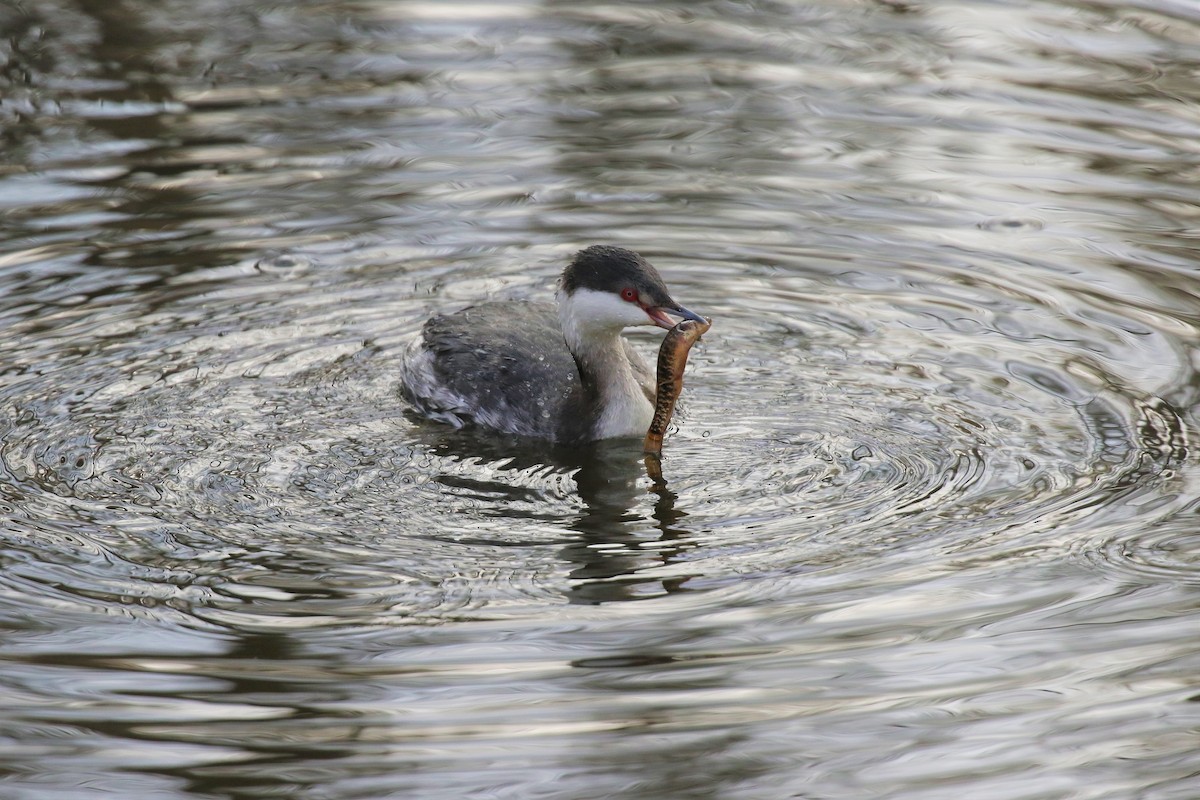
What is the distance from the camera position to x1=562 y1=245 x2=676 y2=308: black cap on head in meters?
7.82

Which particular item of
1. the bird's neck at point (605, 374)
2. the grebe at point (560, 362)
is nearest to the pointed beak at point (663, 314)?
the grebe at point (560, 362)

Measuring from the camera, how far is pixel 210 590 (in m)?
6.35

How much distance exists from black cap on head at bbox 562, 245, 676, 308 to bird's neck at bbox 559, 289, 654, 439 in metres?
0.15

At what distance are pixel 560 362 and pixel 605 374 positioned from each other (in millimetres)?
441

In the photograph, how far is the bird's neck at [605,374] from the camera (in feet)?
26.9

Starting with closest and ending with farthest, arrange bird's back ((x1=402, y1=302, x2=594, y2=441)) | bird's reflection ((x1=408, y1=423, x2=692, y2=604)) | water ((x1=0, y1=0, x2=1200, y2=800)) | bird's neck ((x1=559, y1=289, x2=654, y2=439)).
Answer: water ((x1=0, y1=0, x2=1200, y2=800)) < bird's reflection ((x1=408, y1=423, x2=692, y2=604)) < bird's neck ((x1=559, y1=289, x2=654, y2=439)) < bird's back ((x1=402, y1=302, x2=594, y2=441))

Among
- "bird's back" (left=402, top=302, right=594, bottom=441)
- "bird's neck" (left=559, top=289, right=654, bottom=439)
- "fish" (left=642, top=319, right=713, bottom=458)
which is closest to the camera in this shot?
"fish" (left=642, top=319, right=713, bottom=458)

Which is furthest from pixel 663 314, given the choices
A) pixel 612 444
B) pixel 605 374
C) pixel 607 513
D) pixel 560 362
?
pixel 607 513

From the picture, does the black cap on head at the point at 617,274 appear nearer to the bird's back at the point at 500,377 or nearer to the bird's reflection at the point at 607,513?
the bird's back at the point at 500,377

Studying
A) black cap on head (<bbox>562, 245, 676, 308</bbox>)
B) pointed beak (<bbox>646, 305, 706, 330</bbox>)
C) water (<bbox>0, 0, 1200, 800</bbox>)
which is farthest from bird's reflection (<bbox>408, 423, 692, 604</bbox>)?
black cap on head (<bbox>562, 245, 676, 308</bbox>)

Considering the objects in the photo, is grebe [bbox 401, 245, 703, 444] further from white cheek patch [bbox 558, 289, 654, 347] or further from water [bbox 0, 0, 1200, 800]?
water [bbox 0, 0, 1200, 800]

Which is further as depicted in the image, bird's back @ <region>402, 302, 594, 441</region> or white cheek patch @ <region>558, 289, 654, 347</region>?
bird's back @ <region>402, 302, 594, 441</region>

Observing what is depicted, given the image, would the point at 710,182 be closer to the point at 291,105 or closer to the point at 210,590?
the point at 291,105

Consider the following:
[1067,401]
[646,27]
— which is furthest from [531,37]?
[1067,401]
